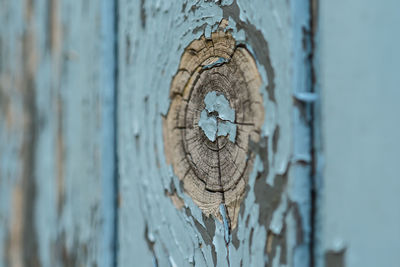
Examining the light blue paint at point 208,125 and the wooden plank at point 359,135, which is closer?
the wooden plank at point 359,135

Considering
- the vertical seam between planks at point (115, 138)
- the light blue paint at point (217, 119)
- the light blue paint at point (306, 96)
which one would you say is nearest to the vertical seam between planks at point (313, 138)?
the light blue paint at point (306, 96)

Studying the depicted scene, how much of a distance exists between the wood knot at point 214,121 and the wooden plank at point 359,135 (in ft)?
0.32

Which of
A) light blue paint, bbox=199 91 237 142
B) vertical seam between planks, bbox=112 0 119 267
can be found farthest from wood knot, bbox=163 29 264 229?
vertical seam between planks, bbox=112 0 119 267

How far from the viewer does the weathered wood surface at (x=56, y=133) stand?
2.27 feet

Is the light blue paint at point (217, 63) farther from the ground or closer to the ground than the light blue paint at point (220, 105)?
farther from the ground

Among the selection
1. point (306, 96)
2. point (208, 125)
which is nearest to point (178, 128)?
point (208, 125)

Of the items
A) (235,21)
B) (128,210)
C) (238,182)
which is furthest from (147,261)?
(235,21)

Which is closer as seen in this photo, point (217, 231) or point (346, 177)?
point (346, 177)

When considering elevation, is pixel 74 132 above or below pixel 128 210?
above

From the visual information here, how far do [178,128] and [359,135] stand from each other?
0.28 m

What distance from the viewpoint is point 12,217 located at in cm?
79

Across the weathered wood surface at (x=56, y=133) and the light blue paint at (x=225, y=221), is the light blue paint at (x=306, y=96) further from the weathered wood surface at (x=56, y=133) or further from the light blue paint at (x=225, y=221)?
the weathered wood surface at (x=56, y=133)

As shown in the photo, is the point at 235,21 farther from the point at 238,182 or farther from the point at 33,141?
the point at 33,141

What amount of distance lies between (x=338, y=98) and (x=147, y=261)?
375 mm
